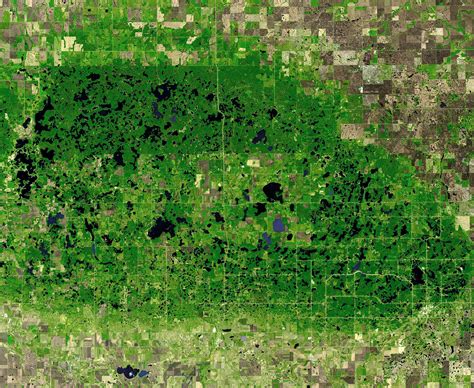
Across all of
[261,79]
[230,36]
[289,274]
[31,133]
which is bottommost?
[289,274]

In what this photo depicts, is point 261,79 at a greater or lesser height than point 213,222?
greater

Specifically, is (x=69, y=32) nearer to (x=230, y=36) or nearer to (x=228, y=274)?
(x=230, y=36)

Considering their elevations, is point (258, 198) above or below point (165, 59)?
below

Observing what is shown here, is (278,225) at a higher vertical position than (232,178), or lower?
lower

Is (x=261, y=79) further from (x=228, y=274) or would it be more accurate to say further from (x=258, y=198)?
(x=228, y=274)

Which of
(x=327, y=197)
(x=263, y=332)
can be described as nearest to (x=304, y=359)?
(x=263, y=332)

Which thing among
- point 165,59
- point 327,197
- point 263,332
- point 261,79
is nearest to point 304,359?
point 263,332

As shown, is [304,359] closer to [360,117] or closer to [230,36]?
[360,117]

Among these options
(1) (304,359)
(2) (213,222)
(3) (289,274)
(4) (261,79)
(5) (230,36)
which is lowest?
(1) (304,359)

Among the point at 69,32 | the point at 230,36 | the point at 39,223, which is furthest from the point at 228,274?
the point at 69,32
